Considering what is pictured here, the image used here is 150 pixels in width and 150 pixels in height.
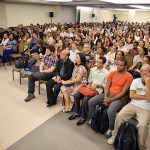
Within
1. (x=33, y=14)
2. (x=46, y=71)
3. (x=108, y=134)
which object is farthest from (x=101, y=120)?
(x=33, y=14)

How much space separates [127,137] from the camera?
2.46 metres

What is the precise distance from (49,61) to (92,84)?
131 centimetres

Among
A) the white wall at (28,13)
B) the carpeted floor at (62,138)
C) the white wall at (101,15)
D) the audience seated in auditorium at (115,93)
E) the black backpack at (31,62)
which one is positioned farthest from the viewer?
the white wall at (101,15)

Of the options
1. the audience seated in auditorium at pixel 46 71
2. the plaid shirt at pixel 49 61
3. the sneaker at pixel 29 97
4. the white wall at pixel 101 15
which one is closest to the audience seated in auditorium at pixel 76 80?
the audience seated in auditorium at pixel 46 71

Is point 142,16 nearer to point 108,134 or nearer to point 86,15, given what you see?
point 86,15

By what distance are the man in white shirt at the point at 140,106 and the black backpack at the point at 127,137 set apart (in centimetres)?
9

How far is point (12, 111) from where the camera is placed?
3637mm

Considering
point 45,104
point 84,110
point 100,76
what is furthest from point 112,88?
point 45,104

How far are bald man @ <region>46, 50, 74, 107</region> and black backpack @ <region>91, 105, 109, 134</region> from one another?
1068 mm

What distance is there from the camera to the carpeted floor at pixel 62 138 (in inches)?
105

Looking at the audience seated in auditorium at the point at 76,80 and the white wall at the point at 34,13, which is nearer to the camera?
the audience seated in auditorium at the point at 76,80

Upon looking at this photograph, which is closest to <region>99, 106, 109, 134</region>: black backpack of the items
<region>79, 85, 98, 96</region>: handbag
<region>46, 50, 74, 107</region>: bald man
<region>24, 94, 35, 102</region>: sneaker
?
<region>79, 85, 98, 96</region>: handbag

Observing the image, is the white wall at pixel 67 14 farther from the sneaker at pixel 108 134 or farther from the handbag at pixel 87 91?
the sneaker at pixel 108 134

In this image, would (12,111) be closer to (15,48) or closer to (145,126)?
(145,126)
